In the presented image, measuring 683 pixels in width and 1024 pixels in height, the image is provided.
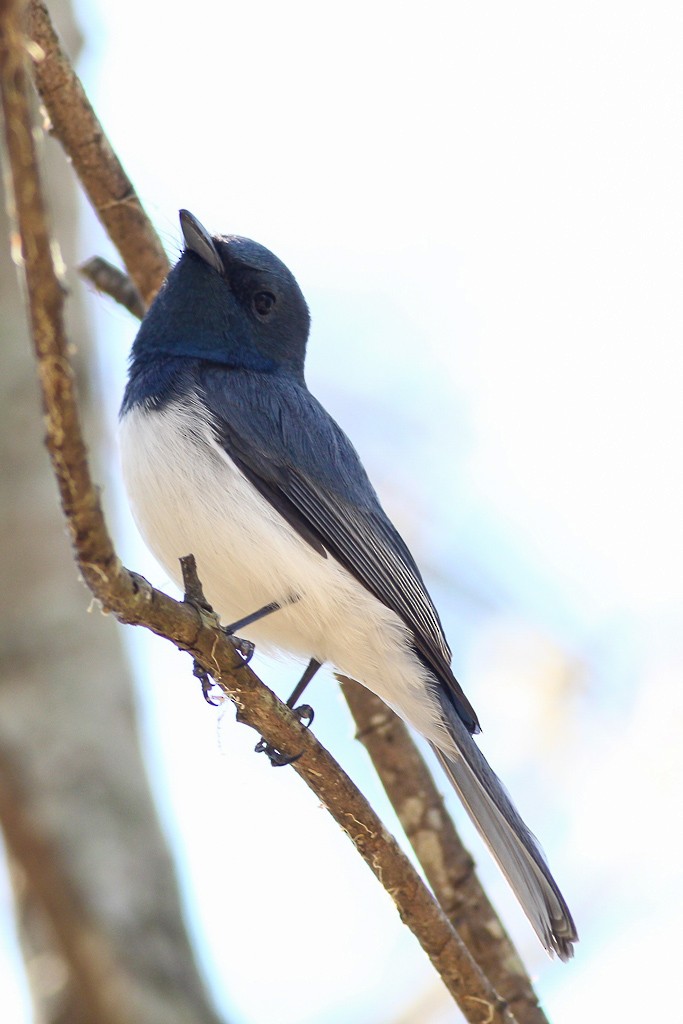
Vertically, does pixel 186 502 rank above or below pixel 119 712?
above

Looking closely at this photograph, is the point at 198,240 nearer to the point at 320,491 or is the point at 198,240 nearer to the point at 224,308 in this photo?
the point at 224,308

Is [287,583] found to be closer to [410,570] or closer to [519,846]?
[410,570]

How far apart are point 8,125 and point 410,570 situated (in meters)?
2.85

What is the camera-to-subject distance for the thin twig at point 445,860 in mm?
3955

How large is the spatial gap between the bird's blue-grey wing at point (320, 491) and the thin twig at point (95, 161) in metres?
0.88

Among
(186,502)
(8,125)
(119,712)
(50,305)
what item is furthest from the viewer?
(119,712)

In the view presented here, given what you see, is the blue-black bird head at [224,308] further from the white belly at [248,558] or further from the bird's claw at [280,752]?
the bird's claw at [280,752]

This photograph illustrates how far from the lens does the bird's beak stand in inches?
176

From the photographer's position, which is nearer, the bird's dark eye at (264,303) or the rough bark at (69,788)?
the rough bark at (69,788)

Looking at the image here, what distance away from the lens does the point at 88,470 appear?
2199mm

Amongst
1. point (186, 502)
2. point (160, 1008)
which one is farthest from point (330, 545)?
point (160, 1008)

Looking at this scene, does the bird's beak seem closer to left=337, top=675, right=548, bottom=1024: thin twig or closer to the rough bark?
the rough bark

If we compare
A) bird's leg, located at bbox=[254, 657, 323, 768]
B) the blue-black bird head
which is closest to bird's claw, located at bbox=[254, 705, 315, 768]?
bird's leg, located at bbox=[254, 657, 323, 768]

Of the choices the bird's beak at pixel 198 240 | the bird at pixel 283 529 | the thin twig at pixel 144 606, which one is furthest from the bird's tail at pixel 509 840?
the bird's beak at pixel 198 240
